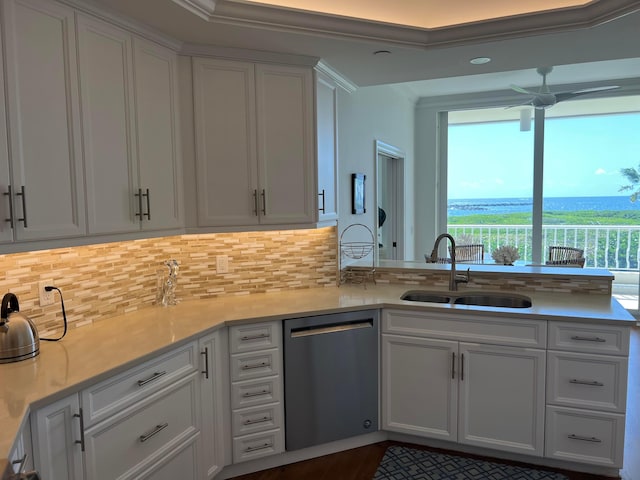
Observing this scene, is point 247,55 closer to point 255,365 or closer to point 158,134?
point 158,134

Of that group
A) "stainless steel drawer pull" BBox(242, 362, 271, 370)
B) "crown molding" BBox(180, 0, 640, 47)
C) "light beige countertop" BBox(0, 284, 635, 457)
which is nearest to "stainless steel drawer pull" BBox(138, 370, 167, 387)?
"light beige countertop" BBox(0, 284, 635, 457)

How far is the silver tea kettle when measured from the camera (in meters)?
1.81

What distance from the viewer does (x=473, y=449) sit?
2.82 m

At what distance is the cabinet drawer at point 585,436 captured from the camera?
247cm

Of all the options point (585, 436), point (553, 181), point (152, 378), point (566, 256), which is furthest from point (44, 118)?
point (553, 181)

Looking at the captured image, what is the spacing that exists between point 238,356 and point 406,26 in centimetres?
210

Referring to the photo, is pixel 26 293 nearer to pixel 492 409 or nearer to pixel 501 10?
pixel 492 409

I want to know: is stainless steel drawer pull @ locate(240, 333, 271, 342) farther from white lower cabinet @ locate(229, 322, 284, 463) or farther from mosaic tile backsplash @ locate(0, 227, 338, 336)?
mosaic tile backsplash @ locate(0, 227, 338, 336)

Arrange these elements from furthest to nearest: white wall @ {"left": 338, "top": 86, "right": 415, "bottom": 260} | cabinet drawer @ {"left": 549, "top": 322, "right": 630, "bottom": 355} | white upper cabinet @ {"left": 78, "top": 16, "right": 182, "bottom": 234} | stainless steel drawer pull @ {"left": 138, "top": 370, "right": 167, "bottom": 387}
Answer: white wall @ {"left": 338, "top": 86, "right": 415, "bottom": 260} → cabinet drawer @ {"left": 549, "top": 322, "right": 630, "bottom": 355} → white upper cabinet @ {"left": 78, "top": 16, "right": 182, "bottom": 234} → stainless steel drawer pull @ {"left": 138, "top": 370, "right": 167, "bottom": 387}

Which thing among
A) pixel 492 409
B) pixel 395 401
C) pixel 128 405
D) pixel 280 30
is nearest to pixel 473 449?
pixel 492 409

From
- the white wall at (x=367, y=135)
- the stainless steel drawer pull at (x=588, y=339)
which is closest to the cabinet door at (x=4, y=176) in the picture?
the white wall at (x=367, y=135)

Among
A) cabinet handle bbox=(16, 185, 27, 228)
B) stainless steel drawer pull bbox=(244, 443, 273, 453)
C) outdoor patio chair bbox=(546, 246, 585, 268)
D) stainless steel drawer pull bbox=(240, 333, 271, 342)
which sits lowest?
stainless steel drawer pull bbox=(244, 443, 273, 453)

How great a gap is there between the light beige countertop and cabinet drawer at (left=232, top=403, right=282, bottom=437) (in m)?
0.53

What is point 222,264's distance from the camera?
3.08 metres
